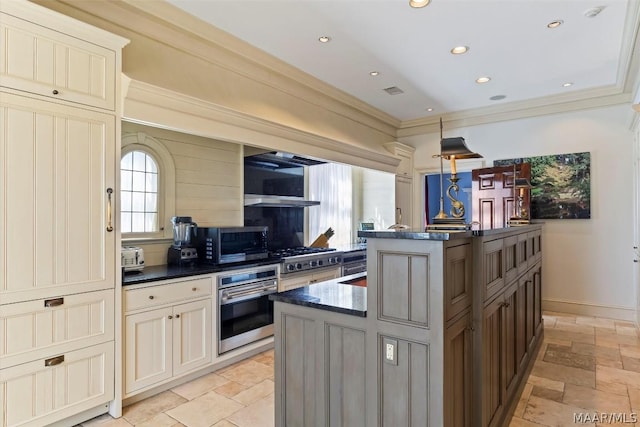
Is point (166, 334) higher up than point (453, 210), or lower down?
lower down

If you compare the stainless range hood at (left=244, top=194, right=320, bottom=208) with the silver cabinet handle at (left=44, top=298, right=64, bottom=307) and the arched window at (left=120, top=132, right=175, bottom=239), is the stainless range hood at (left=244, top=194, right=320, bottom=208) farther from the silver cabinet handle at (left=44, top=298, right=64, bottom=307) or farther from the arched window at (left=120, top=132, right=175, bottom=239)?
the silver cabinet handle at (left=44, top=298, right=64, bottom=307)

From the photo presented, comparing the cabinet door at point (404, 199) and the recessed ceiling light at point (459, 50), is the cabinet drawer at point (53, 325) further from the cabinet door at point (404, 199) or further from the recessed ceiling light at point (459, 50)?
the cabinet door at point (404, 199)

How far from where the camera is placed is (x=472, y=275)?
6.41 ft

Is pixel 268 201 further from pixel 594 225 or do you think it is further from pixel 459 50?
pixel 594 225

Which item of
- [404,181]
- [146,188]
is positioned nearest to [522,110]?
[404,181]

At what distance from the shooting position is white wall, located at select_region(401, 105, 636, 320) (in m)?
4.75

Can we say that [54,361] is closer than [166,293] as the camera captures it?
Yes

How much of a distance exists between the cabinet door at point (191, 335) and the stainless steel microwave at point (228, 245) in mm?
503

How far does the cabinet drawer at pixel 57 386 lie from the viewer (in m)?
2.04

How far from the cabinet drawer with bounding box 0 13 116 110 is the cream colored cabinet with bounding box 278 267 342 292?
7.42 feet

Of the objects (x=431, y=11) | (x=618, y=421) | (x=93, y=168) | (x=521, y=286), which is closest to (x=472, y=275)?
(x=521, y=286)

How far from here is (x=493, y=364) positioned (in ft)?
7.13

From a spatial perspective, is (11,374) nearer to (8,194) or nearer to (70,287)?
(70,287)

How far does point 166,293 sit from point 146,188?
1.19 metres
